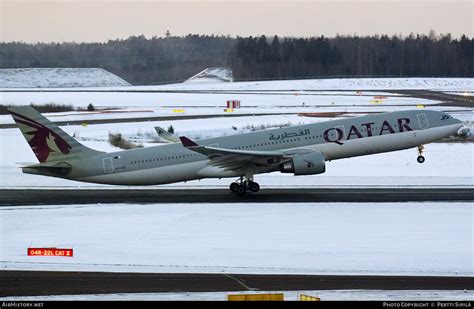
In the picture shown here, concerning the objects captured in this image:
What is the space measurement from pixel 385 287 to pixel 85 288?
8125 millimetres

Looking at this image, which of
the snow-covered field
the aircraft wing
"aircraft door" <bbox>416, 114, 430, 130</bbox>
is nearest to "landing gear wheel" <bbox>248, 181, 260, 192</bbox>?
the aircraft wing

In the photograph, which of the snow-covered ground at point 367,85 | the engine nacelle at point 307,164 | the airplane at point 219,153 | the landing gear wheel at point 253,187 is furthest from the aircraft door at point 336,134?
the snow-covered ground at point 367,85

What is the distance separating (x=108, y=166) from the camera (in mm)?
41906

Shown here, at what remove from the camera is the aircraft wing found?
40438mm

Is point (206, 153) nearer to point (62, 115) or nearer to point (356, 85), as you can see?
point (62, 115)

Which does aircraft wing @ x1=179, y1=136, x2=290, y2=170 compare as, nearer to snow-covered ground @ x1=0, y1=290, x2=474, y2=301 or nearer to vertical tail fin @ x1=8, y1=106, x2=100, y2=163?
vertical tail fin @ x1=8, y1=106, x2=100, y2=163

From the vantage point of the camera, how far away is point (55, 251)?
2798 centimetres

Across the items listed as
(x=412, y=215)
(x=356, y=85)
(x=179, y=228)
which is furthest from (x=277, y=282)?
(x=356, y=85)

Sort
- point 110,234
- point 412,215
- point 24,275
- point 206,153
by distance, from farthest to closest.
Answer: point 206,153
point 412,215
point 110,234
point 24,275

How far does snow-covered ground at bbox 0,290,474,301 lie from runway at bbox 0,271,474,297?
1.45ft

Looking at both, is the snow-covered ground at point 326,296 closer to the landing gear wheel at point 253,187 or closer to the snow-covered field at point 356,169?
the landing gear wheel at point 253,187

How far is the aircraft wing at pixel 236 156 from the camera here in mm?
40438

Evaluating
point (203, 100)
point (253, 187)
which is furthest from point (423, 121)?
point (203, 100)

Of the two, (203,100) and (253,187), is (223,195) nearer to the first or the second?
(253,187)
